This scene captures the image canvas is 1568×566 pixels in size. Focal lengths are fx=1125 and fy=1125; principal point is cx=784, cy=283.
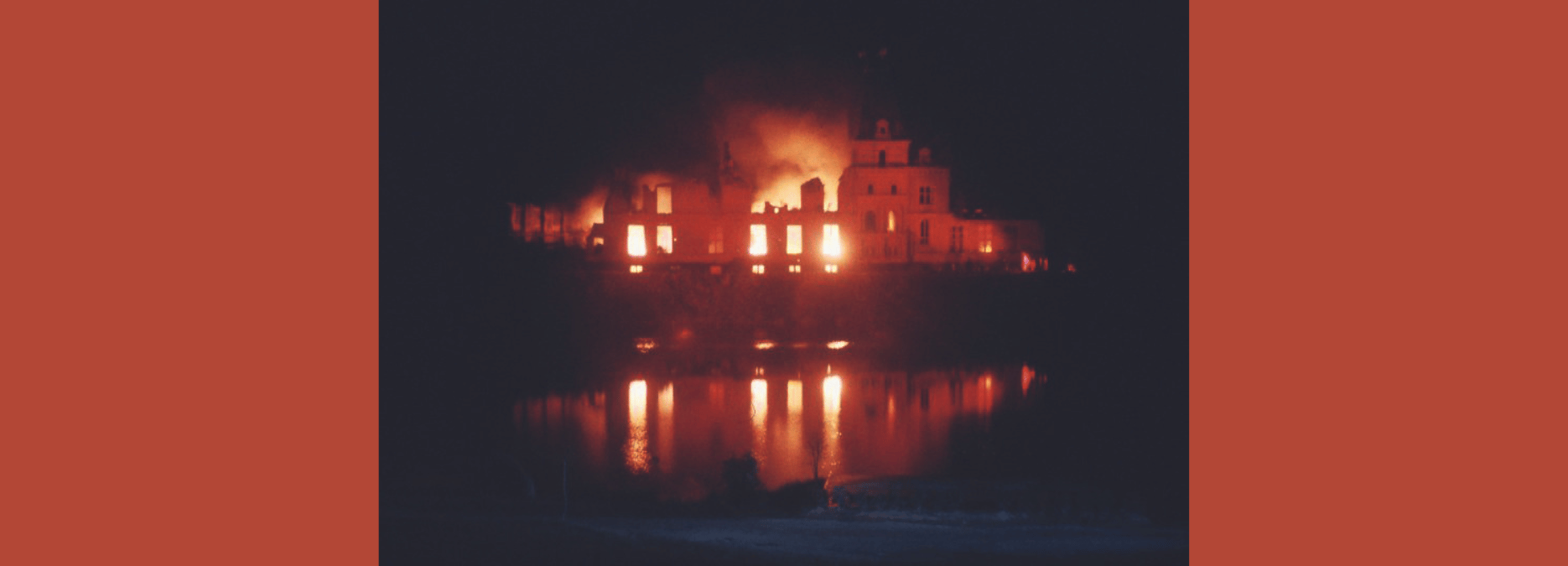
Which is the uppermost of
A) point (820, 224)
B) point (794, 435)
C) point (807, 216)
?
point (807, 216)

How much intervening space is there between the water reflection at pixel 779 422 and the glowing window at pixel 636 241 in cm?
830

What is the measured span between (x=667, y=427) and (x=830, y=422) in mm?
1926

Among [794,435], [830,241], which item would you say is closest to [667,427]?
[794,435]

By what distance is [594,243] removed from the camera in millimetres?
24422

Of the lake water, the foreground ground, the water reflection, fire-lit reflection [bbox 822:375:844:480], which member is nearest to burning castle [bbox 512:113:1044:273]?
the lake water

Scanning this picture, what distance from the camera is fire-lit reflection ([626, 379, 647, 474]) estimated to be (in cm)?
1148

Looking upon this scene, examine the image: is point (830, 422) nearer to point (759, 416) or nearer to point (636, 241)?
point (759, 416)

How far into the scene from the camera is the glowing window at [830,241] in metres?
24.7

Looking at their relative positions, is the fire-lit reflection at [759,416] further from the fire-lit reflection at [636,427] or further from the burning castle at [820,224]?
the burning castle at [820,224]

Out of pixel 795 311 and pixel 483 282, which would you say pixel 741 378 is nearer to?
pixel 795 311

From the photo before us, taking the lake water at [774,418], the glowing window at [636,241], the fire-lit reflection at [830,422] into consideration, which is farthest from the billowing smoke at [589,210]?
the fire-lit reflection at [830,422]

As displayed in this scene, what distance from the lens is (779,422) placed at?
43.9 feet

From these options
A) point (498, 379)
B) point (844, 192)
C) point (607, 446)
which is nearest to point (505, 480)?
point (607, 446)

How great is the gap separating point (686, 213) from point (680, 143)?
8.65ft
